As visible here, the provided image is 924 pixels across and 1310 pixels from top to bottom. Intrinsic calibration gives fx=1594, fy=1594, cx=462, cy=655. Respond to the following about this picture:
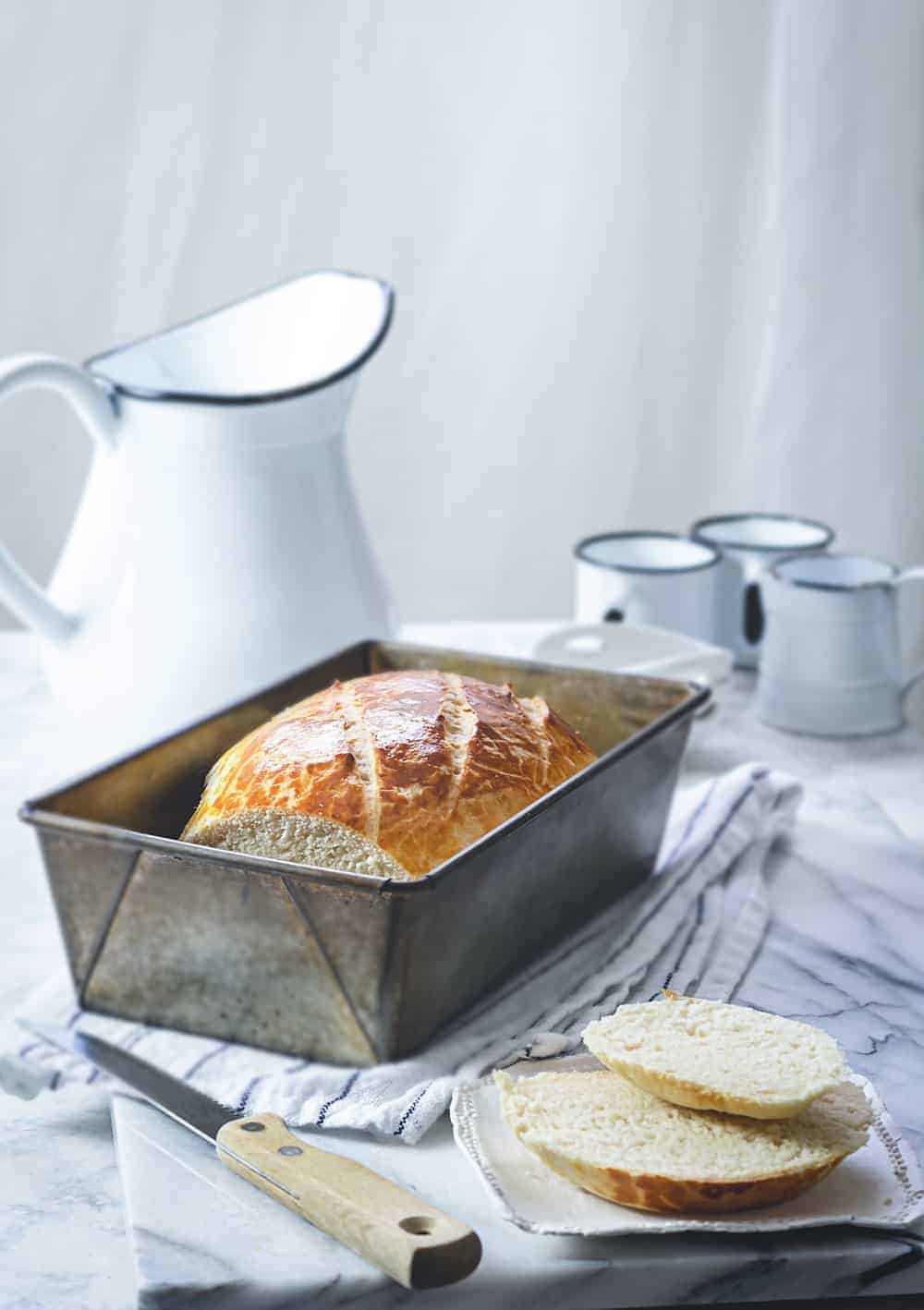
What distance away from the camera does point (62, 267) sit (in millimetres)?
1872

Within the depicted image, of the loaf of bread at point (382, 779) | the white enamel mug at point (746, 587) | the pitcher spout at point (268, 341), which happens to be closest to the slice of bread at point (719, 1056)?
the loaf of bread at point (382, 779)

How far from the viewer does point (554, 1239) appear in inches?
22.0

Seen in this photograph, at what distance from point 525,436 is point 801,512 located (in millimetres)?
371

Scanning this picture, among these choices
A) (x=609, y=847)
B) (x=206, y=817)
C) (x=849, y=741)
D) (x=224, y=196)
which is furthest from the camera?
(x=224, y=196)

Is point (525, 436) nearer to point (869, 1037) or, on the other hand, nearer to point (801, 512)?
point (801, 512)

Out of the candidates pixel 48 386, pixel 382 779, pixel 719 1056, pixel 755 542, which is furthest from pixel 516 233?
pixel 719 1056

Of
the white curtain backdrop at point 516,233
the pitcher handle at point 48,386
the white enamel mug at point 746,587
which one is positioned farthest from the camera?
the white curtain backdrop at point 516,233

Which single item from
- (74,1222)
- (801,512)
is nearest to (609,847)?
(74,1222)

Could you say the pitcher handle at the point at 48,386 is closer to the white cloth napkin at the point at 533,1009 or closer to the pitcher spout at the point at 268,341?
the pitcher spout at the point at 268,341

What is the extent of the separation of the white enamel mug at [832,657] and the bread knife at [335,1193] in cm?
66

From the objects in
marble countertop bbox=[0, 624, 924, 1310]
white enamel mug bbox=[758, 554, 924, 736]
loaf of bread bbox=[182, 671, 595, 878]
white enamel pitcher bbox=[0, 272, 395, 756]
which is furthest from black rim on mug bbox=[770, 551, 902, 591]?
loaf of bread bbox=[182, 671, 595, 878]

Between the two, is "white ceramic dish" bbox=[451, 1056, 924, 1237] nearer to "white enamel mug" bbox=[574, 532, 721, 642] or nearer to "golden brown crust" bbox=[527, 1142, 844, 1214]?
"golden brown crust" bbox=[527, 1142, 844, 1214]

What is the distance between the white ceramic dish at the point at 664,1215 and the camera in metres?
0.55

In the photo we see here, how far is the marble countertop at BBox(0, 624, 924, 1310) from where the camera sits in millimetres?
548
